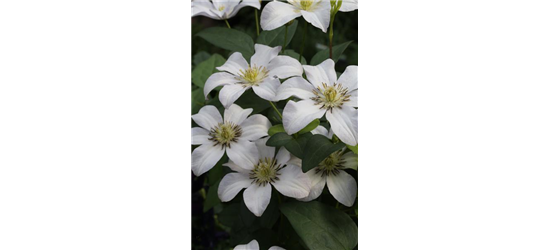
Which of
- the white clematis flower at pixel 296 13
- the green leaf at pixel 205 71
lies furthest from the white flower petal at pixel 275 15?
the green leaf at pixel 205 71

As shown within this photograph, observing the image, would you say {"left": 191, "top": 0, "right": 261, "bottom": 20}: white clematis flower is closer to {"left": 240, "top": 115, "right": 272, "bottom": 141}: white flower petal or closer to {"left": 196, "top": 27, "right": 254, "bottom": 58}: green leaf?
{"left": 196, "top": 27, "right": 254, "bottom": 58}: green leaf

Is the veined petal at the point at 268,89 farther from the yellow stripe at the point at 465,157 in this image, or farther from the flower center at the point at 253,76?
the yellow stripe at the point at 465,157

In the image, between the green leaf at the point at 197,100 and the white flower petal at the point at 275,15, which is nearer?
the white flower petal at the point at 275,15

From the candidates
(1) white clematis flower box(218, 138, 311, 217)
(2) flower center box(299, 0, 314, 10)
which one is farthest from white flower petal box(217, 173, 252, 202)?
(2) flower center box(299, 0, 314, 10)

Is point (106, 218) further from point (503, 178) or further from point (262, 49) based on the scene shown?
point (503, 178)

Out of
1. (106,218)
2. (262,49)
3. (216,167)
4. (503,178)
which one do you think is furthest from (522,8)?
(106,218)

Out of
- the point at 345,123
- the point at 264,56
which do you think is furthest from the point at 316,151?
the point at 264,56
